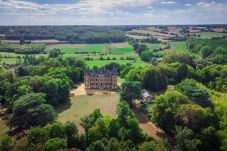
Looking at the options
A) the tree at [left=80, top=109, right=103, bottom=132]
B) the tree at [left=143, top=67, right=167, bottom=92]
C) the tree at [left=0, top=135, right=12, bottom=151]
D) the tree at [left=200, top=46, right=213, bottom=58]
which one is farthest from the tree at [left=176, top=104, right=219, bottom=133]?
the tree at [left=200, top=46, right=213, bottom=58]

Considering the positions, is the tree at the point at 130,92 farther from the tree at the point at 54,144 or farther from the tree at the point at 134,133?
the tree at the point at 54,144

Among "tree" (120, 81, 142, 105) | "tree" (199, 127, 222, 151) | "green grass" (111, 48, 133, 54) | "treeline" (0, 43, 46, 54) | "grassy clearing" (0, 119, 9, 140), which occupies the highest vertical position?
"treeline" (0, 43, 46, 54)

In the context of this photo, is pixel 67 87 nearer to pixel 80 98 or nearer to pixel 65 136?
pixel 80 98

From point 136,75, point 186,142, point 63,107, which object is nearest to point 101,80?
point 136,75

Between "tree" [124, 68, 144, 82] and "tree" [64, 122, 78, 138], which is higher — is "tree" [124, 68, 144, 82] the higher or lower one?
the higher one

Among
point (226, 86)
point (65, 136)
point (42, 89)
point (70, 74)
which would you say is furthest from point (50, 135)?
point (226, 86)

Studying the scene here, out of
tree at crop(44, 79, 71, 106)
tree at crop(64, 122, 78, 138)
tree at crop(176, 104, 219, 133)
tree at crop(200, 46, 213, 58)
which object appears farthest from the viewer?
tree at crop(200, 46, 213, 58)

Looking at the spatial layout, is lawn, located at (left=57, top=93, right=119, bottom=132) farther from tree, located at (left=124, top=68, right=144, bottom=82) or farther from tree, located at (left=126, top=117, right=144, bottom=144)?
tree, located at (left=126, top=117, right=144, bottom=144)
